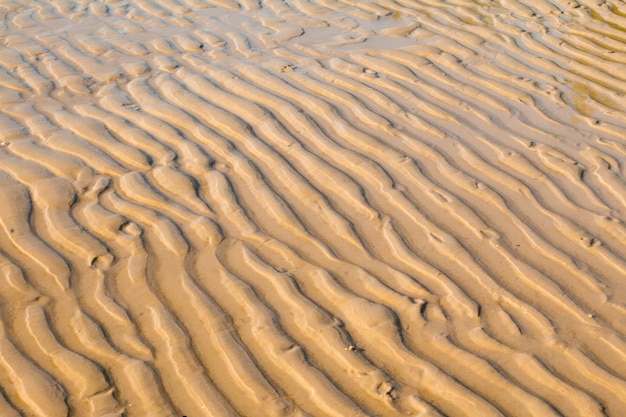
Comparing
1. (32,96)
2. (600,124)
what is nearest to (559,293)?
(600,124)

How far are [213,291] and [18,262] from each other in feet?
2.92

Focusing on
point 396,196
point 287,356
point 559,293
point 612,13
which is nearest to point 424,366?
point 287,356

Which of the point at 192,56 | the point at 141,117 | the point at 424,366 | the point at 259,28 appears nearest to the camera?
the point at 424,366

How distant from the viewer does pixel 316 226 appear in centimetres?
383

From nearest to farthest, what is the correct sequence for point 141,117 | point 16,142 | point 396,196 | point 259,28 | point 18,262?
1. point 18,262
2. point 396,196
3. point 16,142
4. point 141,117
5. point 259,28

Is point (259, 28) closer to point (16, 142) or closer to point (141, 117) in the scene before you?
point (141, 117)

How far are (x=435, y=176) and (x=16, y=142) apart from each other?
235 centimetres

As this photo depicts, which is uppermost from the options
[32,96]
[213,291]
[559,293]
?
[559,293]

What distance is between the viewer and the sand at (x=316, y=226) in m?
2.85

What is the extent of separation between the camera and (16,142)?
4.69 metres

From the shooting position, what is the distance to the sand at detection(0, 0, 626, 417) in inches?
112

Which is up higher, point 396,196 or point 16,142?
point 396,196

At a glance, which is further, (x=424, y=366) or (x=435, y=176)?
(x=435, y=176)

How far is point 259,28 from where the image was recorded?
6973 mm
